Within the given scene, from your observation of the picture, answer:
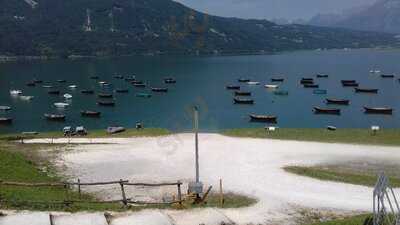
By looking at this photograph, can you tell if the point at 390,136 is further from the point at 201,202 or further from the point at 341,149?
the point at 201,202

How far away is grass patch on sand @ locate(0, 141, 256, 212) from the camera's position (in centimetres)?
3145

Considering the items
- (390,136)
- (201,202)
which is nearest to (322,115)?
(390,136)

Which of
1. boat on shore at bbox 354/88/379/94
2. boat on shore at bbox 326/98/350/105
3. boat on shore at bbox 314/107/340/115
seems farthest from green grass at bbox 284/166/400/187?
boat on shore at bbox 354/88/379/94

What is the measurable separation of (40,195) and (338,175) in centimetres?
2378

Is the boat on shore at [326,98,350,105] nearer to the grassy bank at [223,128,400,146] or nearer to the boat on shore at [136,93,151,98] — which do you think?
the boat on shore at [136,93,151,98]

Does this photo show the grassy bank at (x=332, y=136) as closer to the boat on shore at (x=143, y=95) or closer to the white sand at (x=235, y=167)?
the white sand at (x=235, y=167)

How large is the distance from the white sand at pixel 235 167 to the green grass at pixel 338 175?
1.26m

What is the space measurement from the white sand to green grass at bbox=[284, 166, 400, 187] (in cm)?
126

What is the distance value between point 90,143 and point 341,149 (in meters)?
28.7

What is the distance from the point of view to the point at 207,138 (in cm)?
6316

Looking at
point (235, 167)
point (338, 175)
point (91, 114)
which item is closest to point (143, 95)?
point (91, 114)

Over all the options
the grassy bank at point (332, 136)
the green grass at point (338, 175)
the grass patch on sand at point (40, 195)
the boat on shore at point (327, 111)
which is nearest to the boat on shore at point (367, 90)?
the boat on shore at point (327, 111)

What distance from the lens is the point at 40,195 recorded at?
34969mm

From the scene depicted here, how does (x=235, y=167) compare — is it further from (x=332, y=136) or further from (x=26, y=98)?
(x=26, y=98)
